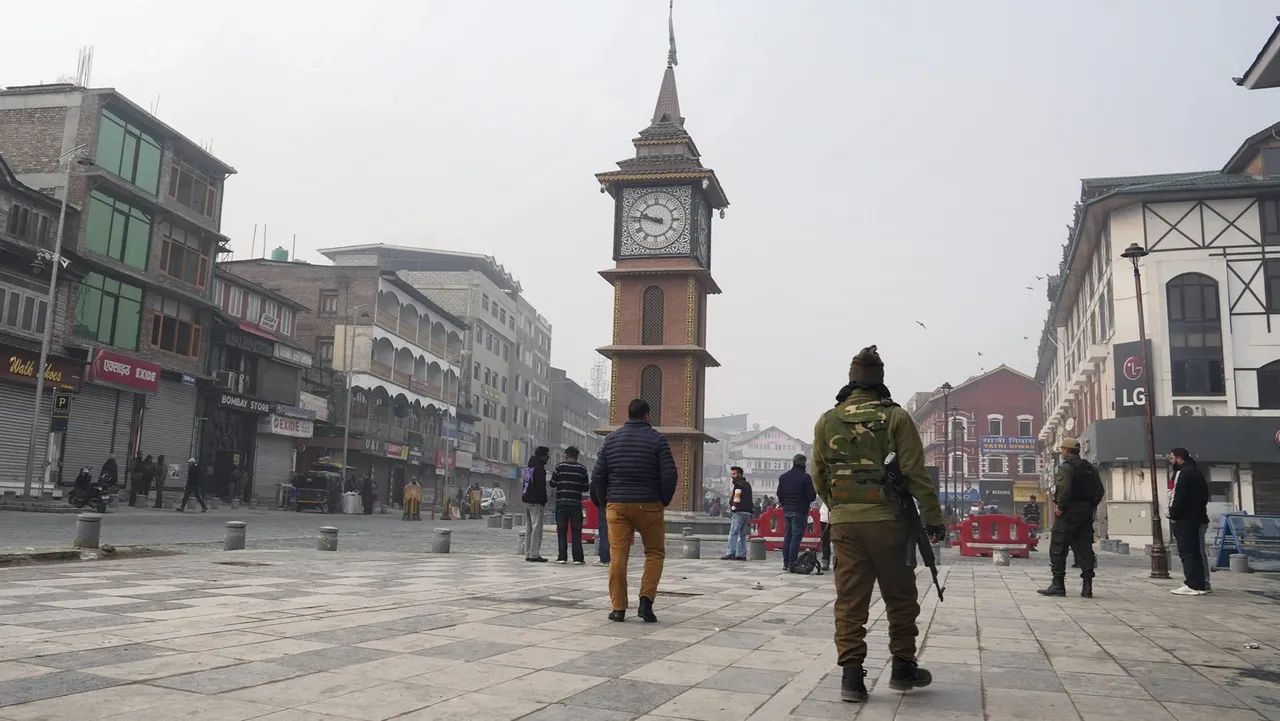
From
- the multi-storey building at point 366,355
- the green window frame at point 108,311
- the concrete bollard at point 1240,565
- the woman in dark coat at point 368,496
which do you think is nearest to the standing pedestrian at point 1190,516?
the concrete bollard at point 1240,565

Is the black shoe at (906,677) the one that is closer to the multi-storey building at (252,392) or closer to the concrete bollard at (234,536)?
the concrete bollard at (234,536)

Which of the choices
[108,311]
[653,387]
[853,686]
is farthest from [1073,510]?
[108,311]

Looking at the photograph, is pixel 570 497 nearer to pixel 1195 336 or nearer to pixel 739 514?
pixel 739 514

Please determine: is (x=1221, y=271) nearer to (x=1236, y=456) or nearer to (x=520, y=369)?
(x=1236, y=456)

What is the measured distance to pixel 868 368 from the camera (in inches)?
218

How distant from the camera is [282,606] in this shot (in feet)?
24.7

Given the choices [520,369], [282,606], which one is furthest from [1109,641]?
[520,369]

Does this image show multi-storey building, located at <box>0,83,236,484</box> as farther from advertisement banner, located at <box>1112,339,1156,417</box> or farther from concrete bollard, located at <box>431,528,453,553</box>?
advertisement banner, located at <box>1112,339,1156,417</box>

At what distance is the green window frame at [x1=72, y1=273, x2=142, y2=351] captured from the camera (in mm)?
29547

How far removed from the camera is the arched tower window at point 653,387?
31.9m

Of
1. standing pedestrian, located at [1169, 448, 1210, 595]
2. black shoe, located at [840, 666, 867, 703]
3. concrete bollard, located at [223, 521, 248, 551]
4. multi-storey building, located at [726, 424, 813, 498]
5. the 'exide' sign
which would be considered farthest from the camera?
multi-storey building, located at [726, 424, 813, 498]

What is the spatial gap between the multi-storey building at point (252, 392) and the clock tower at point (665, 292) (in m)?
16.5

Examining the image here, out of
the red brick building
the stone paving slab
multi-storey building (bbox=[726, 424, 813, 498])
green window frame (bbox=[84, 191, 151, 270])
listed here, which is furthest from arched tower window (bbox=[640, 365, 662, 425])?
multi-storey building (bbox=[726, 424, 813, 498])

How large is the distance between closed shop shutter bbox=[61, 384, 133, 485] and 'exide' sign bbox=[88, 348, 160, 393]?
53 centimetres
